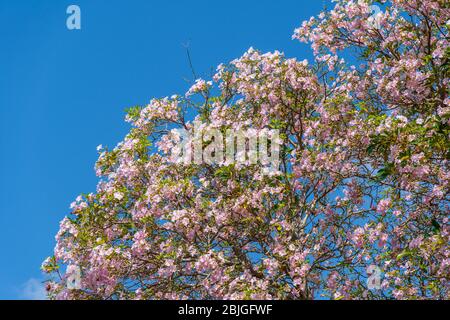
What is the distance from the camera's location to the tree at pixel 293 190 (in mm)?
9227

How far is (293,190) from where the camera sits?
414 inches

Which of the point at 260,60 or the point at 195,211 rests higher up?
the point at 260,60

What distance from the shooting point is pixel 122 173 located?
433 inches

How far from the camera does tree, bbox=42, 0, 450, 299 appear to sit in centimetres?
923

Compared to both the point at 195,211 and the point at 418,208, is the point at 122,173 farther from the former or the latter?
the point at 418,208
